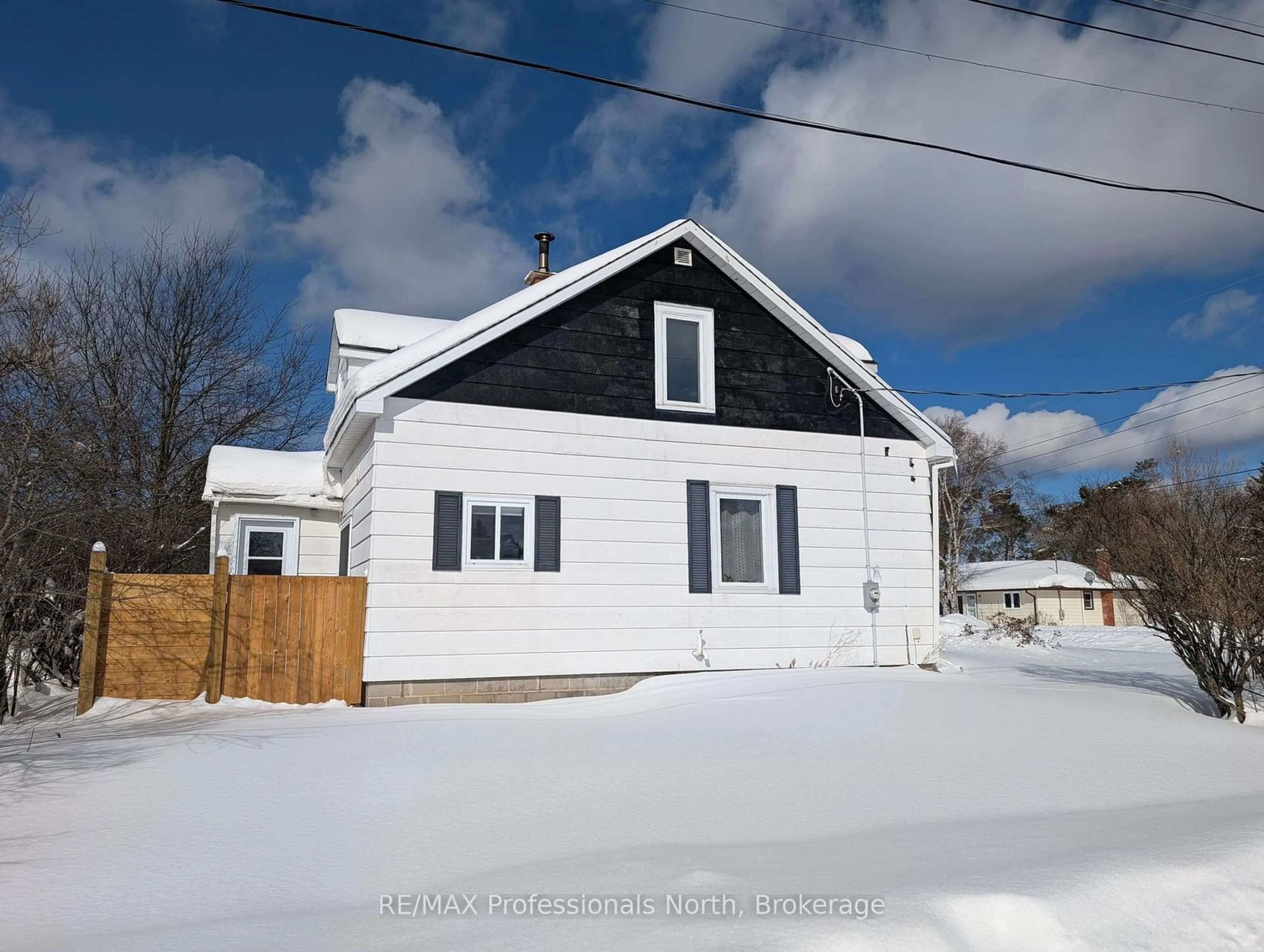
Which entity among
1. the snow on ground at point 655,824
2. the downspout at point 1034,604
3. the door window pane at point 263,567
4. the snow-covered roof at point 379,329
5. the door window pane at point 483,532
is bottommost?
the snow on ground at point 655,824

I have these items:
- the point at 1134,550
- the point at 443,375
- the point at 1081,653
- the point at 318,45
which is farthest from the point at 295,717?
the point at 1081,653


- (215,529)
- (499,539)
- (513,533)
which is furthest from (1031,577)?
(215,529)

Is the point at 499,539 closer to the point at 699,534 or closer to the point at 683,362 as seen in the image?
the point at 699,534

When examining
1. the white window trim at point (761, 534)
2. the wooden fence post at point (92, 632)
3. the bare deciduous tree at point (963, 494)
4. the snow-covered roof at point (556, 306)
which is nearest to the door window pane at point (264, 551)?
the snow-covered roof at point (556, 306)

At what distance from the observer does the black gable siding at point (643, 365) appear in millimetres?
10922

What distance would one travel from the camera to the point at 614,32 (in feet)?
30.4

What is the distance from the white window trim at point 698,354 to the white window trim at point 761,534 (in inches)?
46.1

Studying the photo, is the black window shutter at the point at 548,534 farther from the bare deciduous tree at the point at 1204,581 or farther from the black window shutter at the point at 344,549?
the bare deciduous tree at the point at 1204,581

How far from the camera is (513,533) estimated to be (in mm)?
10703

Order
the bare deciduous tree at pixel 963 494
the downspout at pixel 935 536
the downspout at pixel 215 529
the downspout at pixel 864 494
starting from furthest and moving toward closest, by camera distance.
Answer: the bare deciduous tree at pixel 963 494 → the downspout at pixel 935 536 → the downspout at pixel 215 529 → the downspout at pixel 864 494

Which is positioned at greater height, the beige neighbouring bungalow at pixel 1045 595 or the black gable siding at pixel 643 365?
the black gable siding at pixel 643 365

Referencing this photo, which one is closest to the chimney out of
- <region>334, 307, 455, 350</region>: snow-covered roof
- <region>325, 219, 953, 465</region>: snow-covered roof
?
<region>334, 307, 455, 350</region>: snow-covered roof

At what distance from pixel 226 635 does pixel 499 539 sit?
327 centimetres

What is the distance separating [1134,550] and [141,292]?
21.6m
